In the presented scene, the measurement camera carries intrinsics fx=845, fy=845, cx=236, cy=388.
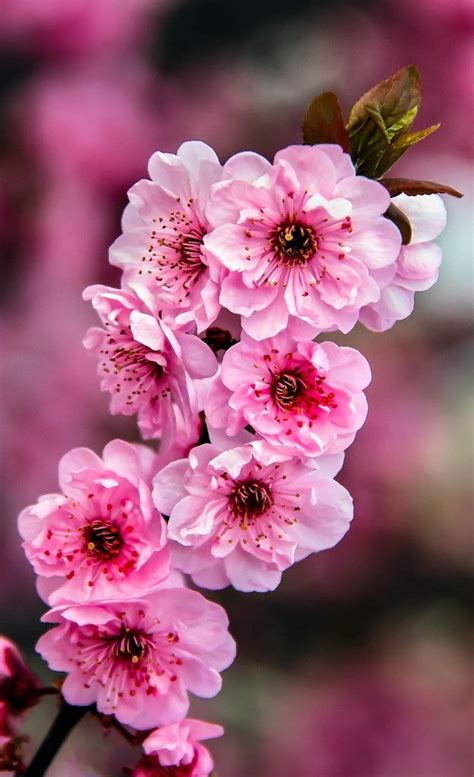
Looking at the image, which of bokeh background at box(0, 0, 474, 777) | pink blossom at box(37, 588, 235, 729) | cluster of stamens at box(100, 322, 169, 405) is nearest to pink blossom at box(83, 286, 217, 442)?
cluster of stamens at box(100, 322, 169, 405)

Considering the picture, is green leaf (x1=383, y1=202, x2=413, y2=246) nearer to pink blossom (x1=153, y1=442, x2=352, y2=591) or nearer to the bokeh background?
pink blossom (x1=153, y1=442, x2=352, y2=591)

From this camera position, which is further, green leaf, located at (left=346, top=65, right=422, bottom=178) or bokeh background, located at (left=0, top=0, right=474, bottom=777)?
bokeh background, located at (left=0, top=0, right=474, bottom=777)

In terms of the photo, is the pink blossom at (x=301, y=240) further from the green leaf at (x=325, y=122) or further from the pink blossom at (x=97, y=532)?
the pink blossom at (x=97, y=532)

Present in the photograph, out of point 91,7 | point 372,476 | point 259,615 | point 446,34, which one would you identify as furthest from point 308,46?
point 259,615

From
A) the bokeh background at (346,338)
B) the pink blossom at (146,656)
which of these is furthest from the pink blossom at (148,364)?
the bokeh background at (346,338)

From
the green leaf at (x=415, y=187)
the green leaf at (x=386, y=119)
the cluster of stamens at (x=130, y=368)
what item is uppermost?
the green leaf at (x=386, y=119)

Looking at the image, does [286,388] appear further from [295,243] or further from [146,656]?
[146,656]

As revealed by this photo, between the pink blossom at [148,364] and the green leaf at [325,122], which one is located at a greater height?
the green leaf at [325,122]
